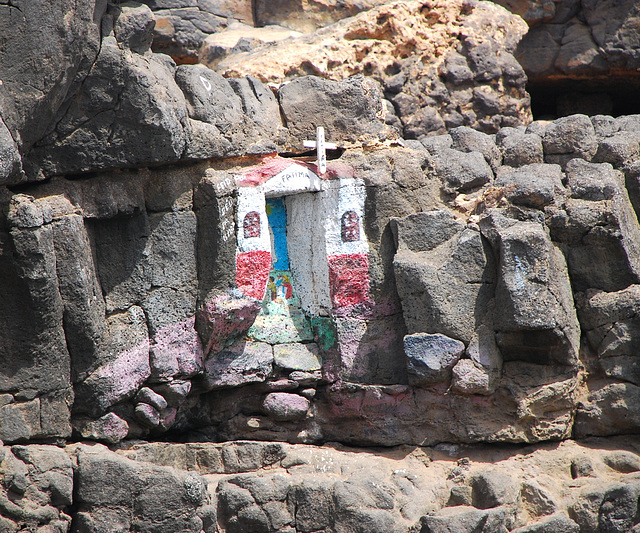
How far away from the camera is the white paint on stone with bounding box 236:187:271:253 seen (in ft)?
21.8

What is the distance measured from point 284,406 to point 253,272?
1.00 meters

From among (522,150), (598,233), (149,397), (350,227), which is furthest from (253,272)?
(598,233)

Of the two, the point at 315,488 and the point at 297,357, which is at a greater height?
the point at 297,357

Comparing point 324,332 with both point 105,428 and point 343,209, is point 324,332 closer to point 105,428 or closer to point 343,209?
point 343,209

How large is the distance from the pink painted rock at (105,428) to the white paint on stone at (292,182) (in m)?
1.89

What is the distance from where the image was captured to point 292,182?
681 centimetres

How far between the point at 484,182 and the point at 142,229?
100 inches

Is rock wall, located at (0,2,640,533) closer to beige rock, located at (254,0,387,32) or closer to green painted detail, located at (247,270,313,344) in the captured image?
green painted detail, located at (247,270,313,344)

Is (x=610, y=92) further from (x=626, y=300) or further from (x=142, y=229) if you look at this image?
(x=142, y=229)

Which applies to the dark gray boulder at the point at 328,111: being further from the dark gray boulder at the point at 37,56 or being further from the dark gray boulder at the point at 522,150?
the dark gray boulder at the point at 37,56

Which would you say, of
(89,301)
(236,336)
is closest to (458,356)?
(236,336)

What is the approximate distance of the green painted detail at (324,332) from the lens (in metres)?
6.93

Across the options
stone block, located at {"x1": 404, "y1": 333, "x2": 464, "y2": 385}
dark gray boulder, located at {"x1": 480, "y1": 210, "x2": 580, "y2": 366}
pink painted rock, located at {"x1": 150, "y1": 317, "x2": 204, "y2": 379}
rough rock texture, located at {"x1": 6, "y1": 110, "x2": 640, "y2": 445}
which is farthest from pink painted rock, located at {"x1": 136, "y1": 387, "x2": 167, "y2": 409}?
dark gray boulder, located at {"x1": 480, "y1": 210, "x2": 580, "y2": 366}

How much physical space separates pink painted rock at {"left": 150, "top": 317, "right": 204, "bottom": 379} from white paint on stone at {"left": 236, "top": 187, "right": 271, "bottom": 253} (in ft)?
2.12
